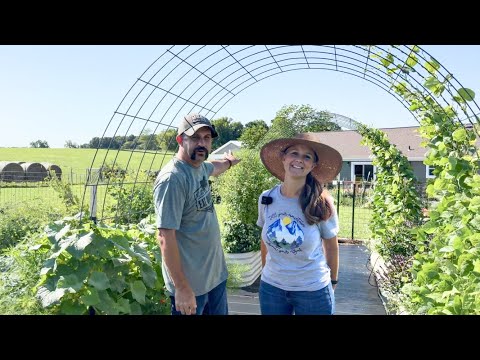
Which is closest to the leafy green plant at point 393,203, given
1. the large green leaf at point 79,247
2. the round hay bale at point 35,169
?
the large green leaf at point 79,247

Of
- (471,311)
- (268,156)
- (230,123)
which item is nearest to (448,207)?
(471,311)

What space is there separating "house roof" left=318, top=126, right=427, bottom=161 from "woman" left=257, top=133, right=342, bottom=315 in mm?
18284

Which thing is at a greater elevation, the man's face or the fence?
the man's face

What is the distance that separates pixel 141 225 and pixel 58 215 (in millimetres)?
3669

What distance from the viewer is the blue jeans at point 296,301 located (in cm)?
205

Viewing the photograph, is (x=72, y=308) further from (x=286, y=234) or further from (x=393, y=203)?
(x=393, y=203)

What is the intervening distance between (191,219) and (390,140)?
72.2 feet

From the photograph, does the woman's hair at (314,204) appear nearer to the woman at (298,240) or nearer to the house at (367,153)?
the woman at (298,240)

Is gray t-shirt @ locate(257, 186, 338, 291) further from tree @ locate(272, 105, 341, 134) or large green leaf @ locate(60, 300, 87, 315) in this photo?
tree @ locate(272, 105, 341, 134)

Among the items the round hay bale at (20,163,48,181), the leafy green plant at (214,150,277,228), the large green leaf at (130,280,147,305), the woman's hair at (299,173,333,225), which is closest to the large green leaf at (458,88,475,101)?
the woman's hair at (299,173,333,225)

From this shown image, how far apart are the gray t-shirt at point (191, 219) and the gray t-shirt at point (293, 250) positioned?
31cm

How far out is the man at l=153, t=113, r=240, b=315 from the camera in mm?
2041

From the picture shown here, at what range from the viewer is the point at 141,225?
11.1 feet
